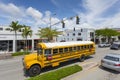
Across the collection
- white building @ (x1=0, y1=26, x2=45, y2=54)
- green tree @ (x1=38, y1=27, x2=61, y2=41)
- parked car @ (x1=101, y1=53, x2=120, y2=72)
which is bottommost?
parked car @ (x1=101, y1=53, x2=120, y2=72)

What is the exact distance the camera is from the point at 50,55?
38.9 feet

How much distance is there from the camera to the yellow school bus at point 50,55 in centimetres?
1092

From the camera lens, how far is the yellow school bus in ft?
35.8

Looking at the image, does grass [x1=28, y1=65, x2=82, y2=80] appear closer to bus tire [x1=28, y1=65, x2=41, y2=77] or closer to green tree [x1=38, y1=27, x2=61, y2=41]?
bus tire [x1=28, y1=65, x2=41, y2=77]

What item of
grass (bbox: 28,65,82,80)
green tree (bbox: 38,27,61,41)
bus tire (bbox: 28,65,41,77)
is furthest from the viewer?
green tree (bbox: 38,27,61,41)

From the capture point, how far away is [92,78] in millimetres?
9586

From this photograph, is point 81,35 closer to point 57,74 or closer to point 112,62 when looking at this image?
point 112,62

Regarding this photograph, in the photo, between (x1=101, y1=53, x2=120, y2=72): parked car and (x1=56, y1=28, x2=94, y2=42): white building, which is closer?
(x1=101, y1=53, x2=120, y2=72): parked car

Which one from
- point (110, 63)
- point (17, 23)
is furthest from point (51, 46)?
point (17, 23)

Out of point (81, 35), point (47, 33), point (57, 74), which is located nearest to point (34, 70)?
point (57, 74)

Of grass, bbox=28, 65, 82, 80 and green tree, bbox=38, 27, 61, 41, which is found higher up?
green tree, bbox=38, 27, 61, 41

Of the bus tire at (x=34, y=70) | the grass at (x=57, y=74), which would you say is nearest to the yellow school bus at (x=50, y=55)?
the bus tire at (x=34, y=70)

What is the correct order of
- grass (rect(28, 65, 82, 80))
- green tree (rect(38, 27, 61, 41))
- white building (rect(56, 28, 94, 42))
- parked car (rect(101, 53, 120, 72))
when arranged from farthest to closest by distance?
white building (rect(56, 28, 94, 42)) → green tree (rect(38, 27, 61, 41)) → parked car (rect(101, 53, 120, 72)) → grass (rect(28, 65, 82, 80))

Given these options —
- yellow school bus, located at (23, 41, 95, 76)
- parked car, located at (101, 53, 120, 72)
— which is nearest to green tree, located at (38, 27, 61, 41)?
yellow school bus, located at (23, 41, 95, 76)
